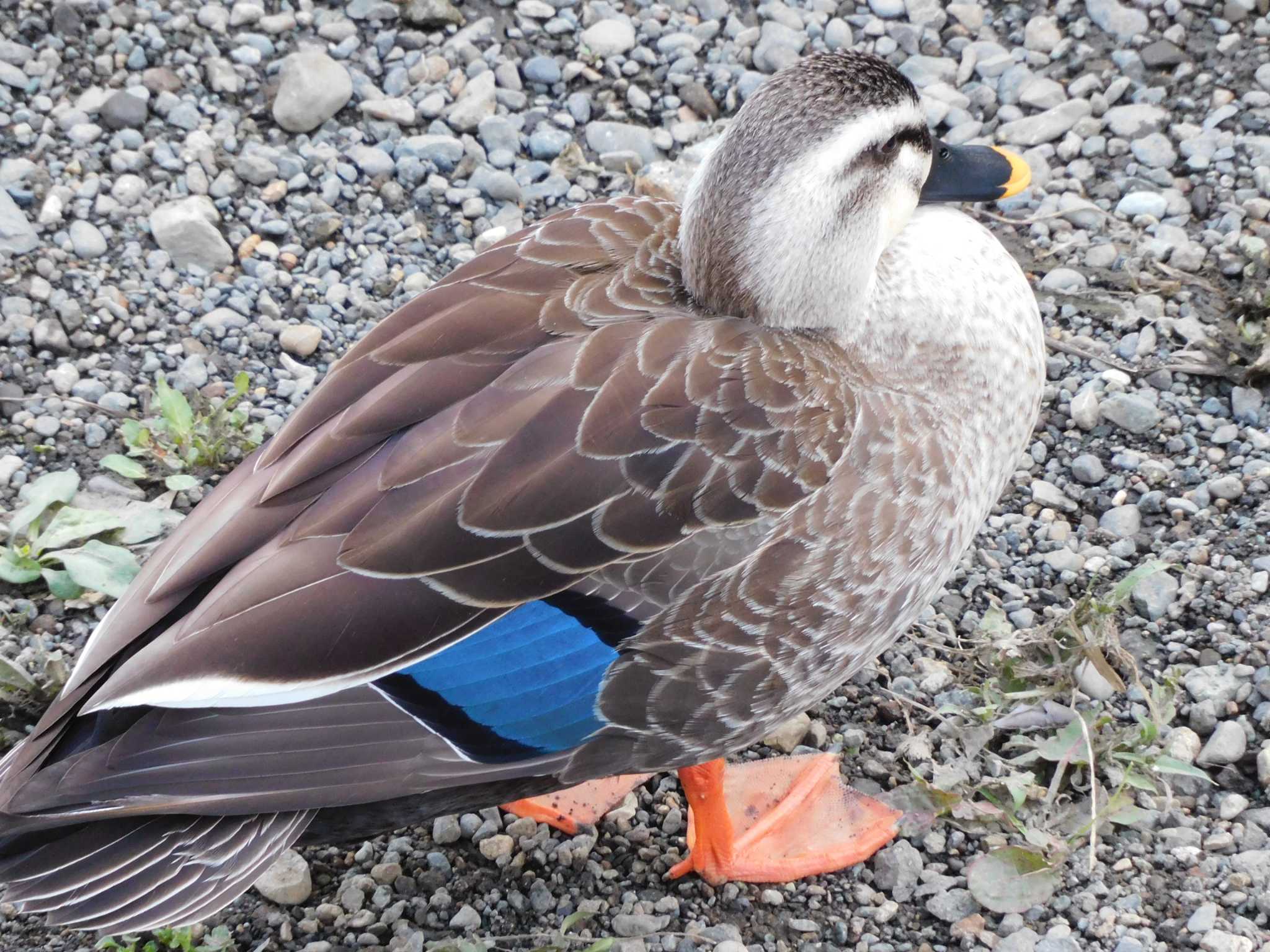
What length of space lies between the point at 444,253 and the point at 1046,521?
2.01m

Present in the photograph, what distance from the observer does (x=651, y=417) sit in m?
2.74

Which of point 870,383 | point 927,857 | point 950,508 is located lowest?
point 927,857

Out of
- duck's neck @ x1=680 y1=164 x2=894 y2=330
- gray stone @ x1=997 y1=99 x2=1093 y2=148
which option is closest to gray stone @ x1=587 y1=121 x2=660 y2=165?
gray stone @ x1=997 y1=99 x2=1093 y2=148

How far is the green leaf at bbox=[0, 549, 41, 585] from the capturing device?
3584 mm

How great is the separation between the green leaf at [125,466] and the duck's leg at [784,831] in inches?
66.6

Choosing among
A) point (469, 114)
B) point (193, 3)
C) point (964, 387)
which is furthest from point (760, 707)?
point (193, 3)

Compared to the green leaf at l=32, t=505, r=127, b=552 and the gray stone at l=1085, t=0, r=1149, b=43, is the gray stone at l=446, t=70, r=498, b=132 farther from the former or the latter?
the gray stone at l=1085, t=0, r=1149, b=43

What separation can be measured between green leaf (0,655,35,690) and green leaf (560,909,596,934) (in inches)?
52.4

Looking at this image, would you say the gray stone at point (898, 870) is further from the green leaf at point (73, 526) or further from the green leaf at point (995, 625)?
the green leaf at point (73, 526)

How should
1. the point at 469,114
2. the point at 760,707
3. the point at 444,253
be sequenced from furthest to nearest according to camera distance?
the point at 469,114, the point at 444,253, the point at 760,707

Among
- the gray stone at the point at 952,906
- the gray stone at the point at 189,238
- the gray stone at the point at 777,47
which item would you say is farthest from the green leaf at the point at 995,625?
the gray stone at the point at 189,238

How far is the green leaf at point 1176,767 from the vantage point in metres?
3.12

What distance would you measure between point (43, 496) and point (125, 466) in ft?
0.76

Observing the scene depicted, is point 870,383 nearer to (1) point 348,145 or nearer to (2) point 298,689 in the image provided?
(2) point 298,689
